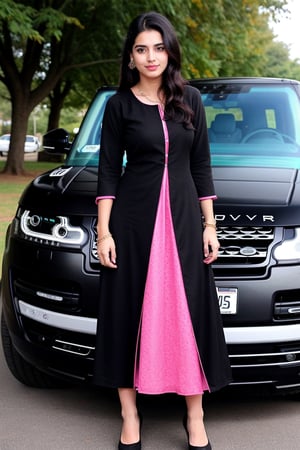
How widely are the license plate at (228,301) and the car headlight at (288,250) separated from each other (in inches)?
10.1

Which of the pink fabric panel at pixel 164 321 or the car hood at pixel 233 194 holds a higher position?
the car hood at pixel 233 194

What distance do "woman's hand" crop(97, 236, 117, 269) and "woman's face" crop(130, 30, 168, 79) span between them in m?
0.69

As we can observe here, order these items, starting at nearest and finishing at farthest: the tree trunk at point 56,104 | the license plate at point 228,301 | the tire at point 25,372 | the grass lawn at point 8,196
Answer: the license plate at point 228,301 < the tire at point 25,372 < the grass lawn at point 8,196 < the tree trunk at point 56,104

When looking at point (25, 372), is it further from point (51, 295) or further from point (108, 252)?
point (108, 252)

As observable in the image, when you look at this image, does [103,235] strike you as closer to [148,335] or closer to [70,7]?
[148,335]

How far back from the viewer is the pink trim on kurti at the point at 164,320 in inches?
115

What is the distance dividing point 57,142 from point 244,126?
1284 millimetres

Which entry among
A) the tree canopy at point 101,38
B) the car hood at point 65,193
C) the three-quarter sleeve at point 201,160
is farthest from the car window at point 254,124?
the tree canopy at point 101,38

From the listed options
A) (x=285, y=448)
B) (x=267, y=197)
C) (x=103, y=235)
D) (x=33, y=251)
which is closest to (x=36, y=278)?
(x=33, y=251)

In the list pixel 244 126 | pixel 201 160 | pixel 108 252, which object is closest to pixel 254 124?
pixel 244 126

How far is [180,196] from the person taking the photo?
9.62 feet

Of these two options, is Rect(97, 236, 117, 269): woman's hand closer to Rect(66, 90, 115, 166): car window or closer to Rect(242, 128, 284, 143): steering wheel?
Rect(66, 90, 115, 166): car window

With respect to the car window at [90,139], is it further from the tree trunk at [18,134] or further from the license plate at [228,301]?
the tree trunk at [18,134]

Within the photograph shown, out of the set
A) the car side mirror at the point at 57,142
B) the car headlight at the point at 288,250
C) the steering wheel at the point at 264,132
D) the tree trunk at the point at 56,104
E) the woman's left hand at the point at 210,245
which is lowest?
the tree trunk at the point at 56,104
